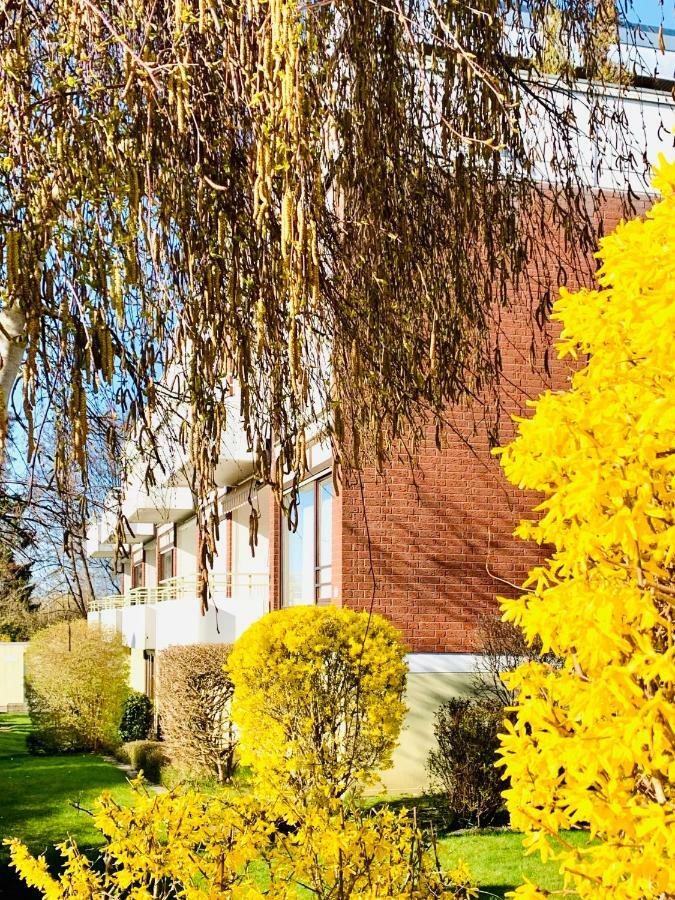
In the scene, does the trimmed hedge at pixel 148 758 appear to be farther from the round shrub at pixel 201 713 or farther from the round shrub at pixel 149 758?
the round shrub at pixel 201 713

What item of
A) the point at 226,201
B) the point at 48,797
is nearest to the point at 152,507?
the point at 48,797

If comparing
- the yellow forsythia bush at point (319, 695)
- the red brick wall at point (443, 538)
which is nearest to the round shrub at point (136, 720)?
the red brick wall at point (443, 538)

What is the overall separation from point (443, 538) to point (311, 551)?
94.7 inches

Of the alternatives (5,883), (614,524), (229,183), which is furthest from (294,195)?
(5,883)

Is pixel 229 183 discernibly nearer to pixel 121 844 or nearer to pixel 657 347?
pixel 657 347

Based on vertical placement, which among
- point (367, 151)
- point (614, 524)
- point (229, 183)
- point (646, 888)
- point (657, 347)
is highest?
point (367, 151)

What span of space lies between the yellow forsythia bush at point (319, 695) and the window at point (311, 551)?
8.01 feet

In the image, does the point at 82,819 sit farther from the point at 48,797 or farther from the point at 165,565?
the point at 165,565

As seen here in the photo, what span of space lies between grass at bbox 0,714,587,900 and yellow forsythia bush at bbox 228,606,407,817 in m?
0.93

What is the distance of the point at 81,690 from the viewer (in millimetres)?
20672

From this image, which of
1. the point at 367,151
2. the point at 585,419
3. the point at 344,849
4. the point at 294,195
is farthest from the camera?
the point at 344,849

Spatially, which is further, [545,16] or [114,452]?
[545,16]

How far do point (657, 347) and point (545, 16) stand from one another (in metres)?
1.65

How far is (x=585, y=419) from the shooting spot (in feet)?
9.15
